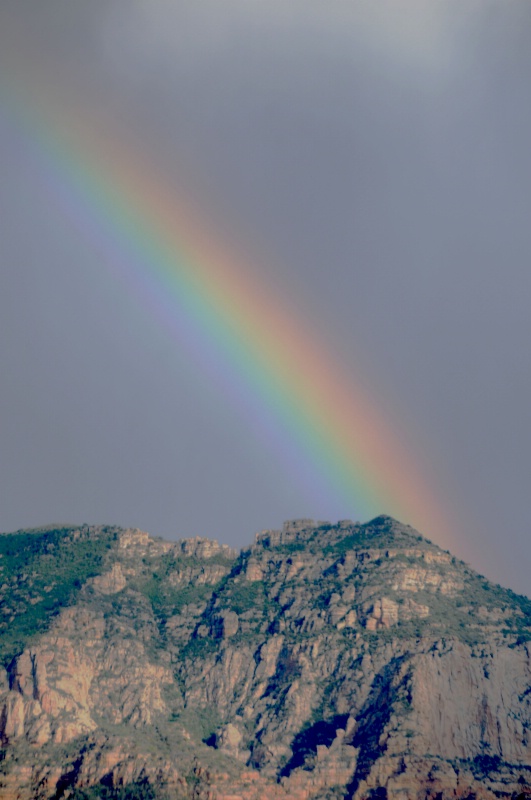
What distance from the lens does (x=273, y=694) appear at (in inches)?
7136

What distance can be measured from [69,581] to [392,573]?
45.8m

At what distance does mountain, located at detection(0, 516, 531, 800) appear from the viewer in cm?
15738

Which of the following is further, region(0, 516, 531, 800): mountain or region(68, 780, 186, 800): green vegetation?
region(0, 516, 531, 800): mountain

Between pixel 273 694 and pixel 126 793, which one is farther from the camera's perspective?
pixel 273 694

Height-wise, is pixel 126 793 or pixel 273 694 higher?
pixel 273 694

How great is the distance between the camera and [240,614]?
197 m

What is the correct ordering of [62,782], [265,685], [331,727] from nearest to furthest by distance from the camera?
1. [62,782]
2. [331,727]
3. [265,685]

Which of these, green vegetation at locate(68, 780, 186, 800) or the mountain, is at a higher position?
the mountain

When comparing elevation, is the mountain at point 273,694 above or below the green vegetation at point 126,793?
above

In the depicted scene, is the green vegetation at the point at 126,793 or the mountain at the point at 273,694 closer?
the green vegetation at the point at 126,793

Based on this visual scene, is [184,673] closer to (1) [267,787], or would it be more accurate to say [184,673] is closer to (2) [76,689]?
(2) [76,689]

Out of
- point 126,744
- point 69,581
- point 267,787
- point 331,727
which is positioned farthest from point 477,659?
point 69,581

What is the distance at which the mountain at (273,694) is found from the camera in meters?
157

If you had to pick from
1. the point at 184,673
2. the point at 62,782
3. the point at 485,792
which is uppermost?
the point at 184,673
